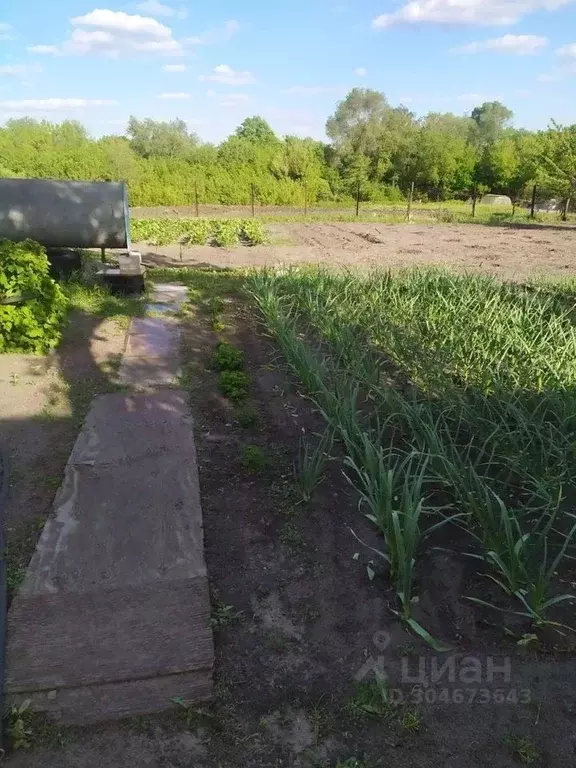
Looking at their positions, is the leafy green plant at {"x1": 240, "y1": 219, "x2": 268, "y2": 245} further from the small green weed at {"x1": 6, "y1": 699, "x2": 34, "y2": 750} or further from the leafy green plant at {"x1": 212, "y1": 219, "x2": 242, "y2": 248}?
the small green weed at {"x1": 6, "y1": 699, "x2": 34, "y2": 750}

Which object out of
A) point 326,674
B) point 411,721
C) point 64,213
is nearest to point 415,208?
point 64,213

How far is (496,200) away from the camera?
31.3 m

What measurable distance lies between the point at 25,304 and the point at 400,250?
364 inches

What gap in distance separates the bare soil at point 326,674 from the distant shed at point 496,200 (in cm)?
3244

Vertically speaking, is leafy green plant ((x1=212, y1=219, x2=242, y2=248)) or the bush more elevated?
leafy green plant ((x1=212, y1=219, x2=242, y2=248))

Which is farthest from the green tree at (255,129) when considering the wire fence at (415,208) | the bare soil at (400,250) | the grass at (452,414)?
the grass at (452,414)

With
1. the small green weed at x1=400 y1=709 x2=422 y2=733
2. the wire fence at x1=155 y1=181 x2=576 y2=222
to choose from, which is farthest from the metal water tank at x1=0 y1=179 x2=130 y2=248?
the wire fence at x1=155 y1=181 x2=576 y2=222

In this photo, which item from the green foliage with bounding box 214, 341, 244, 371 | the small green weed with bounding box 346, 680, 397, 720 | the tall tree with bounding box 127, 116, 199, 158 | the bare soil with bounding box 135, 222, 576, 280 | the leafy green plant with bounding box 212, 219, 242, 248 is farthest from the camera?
the tall tree with bounding box 127, 116, 199, 158

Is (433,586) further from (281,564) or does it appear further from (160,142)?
(160,142)

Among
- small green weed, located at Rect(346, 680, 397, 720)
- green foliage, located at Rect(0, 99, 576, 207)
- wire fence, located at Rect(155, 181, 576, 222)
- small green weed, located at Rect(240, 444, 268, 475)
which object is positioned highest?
green foliage, located at Rect(0, 99, 576, 207)

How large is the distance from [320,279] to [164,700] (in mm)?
4993

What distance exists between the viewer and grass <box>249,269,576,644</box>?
7.06ft

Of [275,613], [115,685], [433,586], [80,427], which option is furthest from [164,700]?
[80,427]

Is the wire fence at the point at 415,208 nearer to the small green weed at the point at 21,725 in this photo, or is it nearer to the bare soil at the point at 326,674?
the bare soil at the point at 326,674
